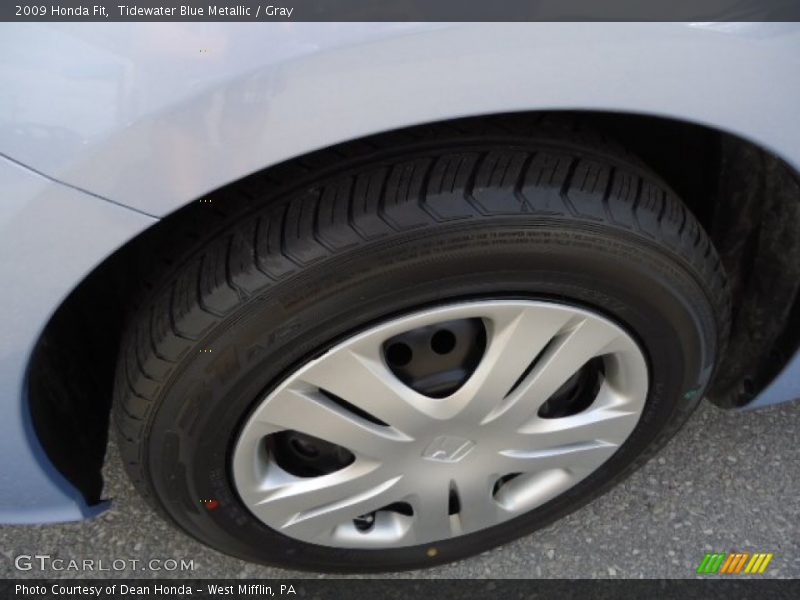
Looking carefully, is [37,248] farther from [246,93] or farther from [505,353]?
[505,353]

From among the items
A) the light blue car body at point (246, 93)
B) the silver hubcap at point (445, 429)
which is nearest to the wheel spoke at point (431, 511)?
the silver hubcap at point (445, 429)

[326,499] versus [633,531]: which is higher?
[326,499]

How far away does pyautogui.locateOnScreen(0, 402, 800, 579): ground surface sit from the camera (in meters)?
1.73

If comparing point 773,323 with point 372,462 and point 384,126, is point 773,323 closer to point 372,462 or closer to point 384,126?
point 372,462

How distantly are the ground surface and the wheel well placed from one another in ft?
0.89

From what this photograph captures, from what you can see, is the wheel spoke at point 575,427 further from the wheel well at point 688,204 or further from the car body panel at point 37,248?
the car body panel at point 37,248

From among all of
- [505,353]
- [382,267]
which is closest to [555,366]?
[505,353]

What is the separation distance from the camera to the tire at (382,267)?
111 cm
